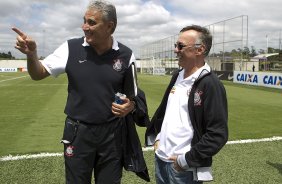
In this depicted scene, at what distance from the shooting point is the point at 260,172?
6.10 m

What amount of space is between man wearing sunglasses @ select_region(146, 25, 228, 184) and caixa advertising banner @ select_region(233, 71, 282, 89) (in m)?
21.0

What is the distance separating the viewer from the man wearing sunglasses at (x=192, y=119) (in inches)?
111

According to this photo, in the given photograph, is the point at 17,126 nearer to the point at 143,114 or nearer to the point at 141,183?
the point at 141,183

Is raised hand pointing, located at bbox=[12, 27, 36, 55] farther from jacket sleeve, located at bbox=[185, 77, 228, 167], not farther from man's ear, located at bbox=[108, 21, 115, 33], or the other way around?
jacket sleeve, located at bbox=[185, 77, 228, 167]

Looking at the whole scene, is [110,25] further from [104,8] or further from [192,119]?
[192,119]

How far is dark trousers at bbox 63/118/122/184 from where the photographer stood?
132 inches

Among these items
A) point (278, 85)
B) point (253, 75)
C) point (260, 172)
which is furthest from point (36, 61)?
point (253, 75)

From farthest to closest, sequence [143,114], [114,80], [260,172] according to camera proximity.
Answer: [260,172]
[143,114]
[114,80]

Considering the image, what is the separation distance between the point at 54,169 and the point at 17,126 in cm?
424

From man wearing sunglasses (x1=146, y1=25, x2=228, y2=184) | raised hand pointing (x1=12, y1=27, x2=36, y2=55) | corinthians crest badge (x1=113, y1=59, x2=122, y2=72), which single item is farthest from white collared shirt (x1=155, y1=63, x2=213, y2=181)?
raised hand pointing (x1=12, y1=27, x2=36, y2=55)

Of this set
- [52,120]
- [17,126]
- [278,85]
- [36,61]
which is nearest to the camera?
[36,61]

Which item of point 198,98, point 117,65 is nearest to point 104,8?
point 117,65

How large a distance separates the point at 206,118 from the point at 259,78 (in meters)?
24.0

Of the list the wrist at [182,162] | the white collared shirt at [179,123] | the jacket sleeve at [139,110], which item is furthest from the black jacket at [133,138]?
the wrist at [182,162]
